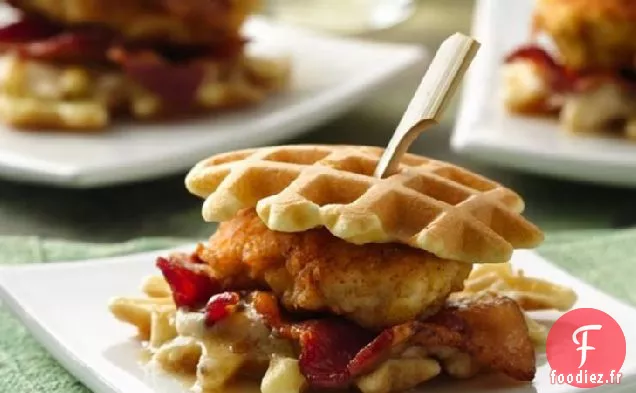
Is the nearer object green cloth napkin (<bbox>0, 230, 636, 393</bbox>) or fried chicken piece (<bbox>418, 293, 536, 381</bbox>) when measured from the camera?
fried chicken piece (<bbox>418, 293, 536, 381</bbox>)

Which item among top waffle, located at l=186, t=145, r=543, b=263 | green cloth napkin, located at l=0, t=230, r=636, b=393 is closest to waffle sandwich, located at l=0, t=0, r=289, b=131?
green cloth napkin, located at l=0, t=230, r=636, b=393

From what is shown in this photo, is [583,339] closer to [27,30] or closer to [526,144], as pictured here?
[526,144]

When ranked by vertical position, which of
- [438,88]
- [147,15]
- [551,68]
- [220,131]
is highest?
[438,88]

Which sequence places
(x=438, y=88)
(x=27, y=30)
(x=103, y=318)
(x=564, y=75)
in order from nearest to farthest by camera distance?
(x=438, y=88) → (x=103, y=318) → (x=564, y=75) → (x=27, y=30)

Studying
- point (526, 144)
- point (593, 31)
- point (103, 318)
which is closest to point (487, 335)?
point (103, 318)

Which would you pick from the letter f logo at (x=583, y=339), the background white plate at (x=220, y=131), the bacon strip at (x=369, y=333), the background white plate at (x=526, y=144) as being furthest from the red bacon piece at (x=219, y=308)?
the background white plate at (x=526, y=144)

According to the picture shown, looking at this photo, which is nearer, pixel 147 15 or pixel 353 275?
pixel 353 275

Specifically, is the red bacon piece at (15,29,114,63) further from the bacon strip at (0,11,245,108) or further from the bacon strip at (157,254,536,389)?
the bacon strip at (157,254,536,389)

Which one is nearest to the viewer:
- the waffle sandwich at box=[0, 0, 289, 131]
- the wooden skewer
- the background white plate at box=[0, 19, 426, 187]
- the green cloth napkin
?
the wooden skewer
